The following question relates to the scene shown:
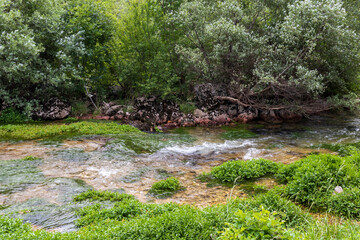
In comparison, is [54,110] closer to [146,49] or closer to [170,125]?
[146,49]

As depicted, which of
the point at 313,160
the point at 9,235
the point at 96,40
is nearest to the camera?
the point at 9,235

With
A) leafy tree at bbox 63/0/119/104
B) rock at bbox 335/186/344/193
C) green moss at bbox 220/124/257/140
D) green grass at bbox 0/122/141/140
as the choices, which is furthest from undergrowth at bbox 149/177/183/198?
leafy tree at bbox 63/0/119/104

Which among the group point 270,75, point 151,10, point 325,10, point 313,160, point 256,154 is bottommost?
point 256,154

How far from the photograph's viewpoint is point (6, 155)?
37.6 feet

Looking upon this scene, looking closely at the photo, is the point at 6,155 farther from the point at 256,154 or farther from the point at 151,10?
the point at 151,10

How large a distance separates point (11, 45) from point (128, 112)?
948cm

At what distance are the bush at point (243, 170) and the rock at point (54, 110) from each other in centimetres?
Answer: 1659

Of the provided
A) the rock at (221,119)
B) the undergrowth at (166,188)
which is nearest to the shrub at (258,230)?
the undergrowth at (166,188)

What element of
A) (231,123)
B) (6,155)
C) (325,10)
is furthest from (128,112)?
(325,10)

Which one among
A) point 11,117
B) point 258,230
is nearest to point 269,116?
point 258,230

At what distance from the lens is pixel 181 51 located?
2105cm

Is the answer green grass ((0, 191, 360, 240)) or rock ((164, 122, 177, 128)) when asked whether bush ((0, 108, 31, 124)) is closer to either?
rock ((164, 122, 177, 128))

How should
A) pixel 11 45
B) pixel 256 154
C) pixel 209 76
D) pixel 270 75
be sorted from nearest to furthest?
1. pixel 256 154
2. pixel 11 45
3. pixel 270 75
4. pixel 209 76

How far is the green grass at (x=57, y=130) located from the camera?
15184 millimetres
